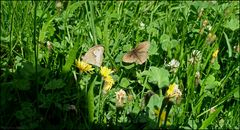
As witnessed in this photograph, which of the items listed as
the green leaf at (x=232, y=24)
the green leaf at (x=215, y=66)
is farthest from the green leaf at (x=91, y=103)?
the green leaf at (x=232, y=24)

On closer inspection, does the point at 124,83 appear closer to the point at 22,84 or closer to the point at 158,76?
the point at 158,76

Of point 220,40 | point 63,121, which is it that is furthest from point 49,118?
point 220,40

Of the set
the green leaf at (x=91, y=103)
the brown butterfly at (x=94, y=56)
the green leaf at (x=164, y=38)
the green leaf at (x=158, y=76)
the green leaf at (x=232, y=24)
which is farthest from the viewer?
the green leaf at (x=232, y=24)

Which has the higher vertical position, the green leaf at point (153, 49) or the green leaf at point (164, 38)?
the green leaf at point (164, 38)

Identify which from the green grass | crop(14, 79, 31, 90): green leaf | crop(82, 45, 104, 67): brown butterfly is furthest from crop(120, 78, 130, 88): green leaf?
crop(14, 79, 31, 90): green leaf

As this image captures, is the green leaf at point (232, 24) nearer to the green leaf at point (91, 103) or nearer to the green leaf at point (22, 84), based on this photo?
the green leaf at point (91, 103)

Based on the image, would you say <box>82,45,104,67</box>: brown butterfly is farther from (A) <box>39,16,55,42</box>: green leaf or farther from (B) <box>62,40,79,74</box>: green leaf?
(A) <box>39,16,55,42</box>: green leaf
